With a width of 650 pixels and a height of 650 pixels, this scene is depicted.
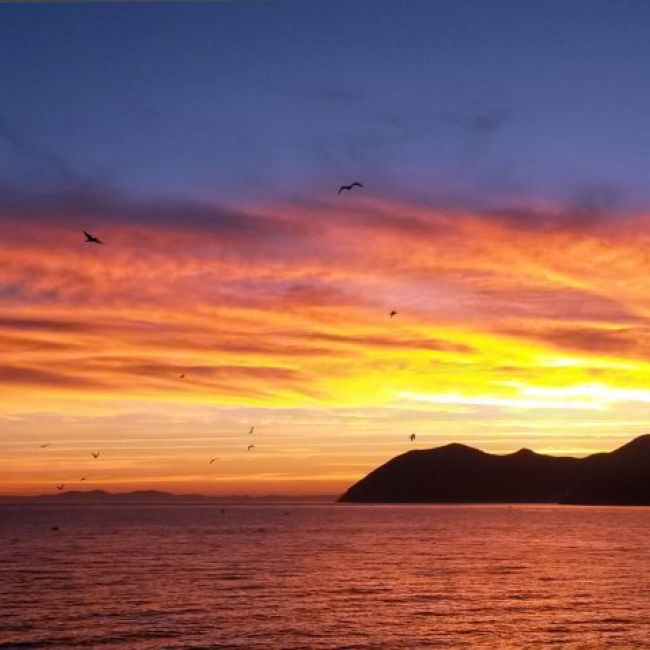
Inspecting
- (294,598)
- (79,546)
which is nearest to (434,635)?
(294,598)

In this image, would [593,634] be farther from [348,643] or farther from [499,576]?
[499,576]

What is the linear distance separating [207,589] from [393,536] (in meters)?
94.6

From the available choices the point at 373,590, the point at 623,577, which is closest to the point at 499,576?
the point at 623,577

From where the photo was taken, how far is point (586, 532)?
183 meters

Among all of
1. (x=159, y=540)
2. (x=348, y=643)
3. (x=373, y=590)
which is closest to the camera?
(x=348, y=643)

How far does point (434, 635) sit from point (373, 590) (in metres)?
22.9

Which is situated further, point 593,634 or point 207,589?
point 207,589

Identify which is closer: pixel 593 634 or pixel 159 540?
pixel 593 634

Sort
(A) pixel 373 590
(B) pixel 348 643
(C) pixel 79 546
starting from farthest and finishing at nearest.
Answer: (C) pixel 79 546 → (A) pixel 373 590 → (B) pixel 348 643

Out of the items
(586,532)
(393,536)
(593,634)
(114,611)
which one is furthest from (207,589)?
(586,532)

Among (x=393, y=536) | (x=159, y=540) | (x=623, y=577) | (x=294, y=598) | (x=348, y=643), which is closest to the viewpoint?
(x=348, y=643)

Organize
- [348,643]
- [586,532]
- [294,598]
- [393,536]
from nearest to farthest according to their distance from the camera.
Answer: [348,643] → [294,598] → [393,536] → [586,532]

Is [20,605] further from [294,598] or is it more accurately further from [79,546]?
[79,546]

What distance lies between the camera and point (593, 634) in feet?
179
